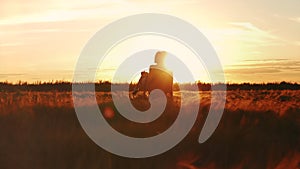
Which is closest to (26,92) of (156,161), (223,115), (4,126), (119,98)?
(119,98)

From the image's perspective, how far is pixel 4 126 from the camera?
33.7 ft

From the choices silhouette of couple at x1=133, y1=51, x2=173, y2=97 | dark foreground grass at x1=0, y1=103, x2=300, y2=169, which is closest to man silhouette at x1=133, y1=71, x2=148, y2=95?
silhouette of couple at x1=133, y1=51, x2=173, y2=97

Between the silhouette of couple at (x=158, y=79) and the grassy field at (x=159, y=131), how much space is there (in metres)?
1.36

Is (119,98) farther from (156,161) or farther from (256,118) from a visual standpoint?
(156,161)

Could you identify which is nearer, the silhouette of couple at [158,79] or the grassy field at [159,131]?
the grassy field at [159,131]

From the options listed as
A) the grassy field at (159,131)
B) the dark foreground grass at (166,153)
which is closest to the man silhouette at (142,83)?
the grassy field at (159,131)

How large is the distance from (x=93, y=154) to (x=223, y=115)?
2.87 meters

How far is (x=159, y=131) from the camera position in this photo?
9.88 metres

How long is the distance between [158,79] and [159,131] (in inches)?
121

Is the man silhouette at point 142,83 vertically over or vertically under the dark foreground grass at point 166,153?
over

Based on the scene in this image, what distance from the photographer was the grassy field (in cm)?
866

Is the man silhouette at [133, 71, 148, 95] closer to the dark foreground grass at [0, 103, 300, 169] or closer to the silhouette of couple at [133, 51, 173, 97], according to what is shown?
the silhouette of couple at [133, 51, 173, 97]

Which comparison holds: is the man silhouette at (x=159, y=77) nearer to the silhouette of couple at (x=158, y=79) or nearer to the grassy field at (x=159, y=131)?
the silhouette of couple at (x=158, y=79)

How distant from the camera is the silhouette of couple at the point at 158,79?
12.8 metres
